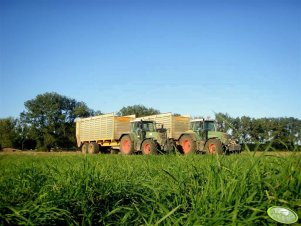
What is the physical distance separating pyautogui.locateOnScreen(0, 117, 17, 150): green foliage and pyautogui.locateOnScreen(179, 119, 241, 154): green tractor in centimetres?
5497

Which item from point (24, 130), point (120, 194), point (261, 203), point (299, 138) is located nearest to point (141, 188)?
point (120, 194)

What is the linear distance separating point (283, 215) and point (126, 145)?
18813 millimetres

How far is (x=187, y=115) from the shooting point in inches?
936

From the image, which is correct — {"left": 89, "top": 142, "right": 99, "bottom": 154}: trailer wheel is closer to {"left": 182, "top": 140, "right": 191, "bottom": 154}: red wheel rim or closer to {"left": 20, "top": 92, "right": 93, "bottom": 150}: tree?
{"left": 182, "top": 140, "right": 191, "bottom": 154}: red wheel rim

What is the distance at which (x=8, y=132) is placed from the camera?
69125 millimetres

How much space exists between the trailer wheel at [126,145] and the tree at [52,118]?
4314cm

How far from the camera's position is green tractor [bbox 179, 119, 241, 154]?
15578mm

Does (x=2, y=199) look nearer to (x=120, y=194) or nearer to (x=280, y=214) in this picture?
(x=120, y=194)

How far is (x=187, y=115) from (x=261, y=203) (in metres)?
21.4

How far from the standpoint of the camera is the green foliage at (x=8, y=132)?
215 ft

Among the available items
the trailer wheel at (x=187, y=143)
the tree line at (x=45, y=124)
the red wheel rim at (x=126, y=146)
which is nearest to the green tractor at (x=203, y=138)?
the trailer wheel at (x=187, y=143)

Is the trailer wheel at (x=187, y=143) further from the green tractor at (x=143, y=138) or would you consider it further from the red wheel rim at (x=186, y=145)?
the green tractor at (x=143, y=138)

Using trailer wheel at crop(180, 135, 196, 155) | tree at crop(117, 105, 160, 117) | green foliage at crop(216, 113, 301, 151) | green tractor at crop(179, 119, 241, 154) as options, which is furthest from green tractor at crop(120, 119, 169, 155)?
tree at crop(117, 105, 160, 117)

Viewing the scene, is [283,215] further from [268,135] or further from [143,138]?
[143,138]
